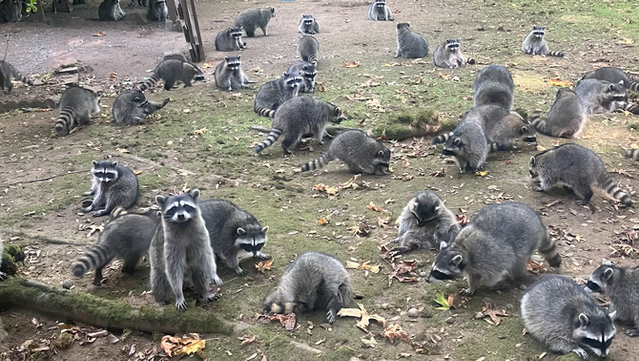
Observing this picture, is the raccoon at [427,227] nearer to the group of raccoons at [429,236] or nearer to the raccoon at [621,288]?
the group of raccoons at [429,236]

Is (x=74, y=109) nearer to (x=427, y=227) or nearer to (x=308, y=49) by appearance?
(x=308, y=49)

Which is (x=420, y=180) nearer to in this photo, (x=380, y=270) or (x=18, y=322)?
(x=380, y=270)

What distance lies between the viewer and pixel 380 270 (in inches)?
199

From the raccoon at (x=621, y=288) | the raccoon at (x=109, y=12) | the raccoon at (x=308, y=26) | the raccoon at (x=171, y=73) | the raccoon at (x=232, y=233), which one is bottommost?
the raccoon at (x=621, y=288)

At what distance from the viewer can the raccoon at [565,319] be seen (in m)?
3.65

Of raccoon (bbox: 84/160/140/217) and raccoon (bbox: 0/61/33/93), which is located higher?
raccoon (bbox: 0/61/33/93)

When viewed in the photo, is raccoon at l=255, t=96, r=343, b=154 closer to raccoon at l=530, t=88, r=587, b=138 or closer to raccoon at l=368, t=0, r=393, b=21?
raccoon at l=530, t=88, r=587, b=138

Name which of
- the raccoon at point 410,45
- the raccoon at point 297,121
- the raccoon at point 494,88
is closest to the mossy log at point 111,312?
the raccoon at point 297,121

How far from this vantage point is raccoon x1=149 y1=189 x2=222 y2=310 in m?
4.33

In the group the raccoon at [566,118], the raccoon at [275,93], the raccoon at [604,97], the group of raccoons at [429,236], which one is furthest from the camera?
the raccoon at [275,93]

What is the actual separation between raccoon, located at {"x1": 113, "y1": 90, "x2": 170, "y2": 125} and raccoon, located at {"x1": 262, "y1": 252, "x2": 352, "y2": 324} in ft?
19.8

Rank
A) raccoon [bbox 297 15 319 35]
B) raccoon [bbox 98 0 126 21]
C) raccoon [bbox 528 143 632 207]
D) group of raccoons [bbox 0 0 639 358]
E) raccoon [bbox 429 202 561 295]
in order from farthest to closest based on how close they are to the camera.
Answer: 1. raccoon [bbox 98 0 126 21]
2. raccoon [bbox 297 15 319 35]
3. raccoon [bbox 528 143 632 207]
4. raccoon [bbox 429 202 561 295]
5. group of raccoons [bbox 0 0 639 358]

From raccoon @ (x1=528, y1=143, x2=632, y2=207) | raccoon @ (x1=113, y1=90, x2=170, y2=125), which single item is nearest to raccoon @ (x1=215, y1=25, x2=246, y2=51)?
raccoon @ (x1=113, y1=90, x2=170, y2=125)

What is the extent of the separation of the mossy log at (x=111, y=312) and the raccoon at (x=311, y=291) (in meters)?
0.46
